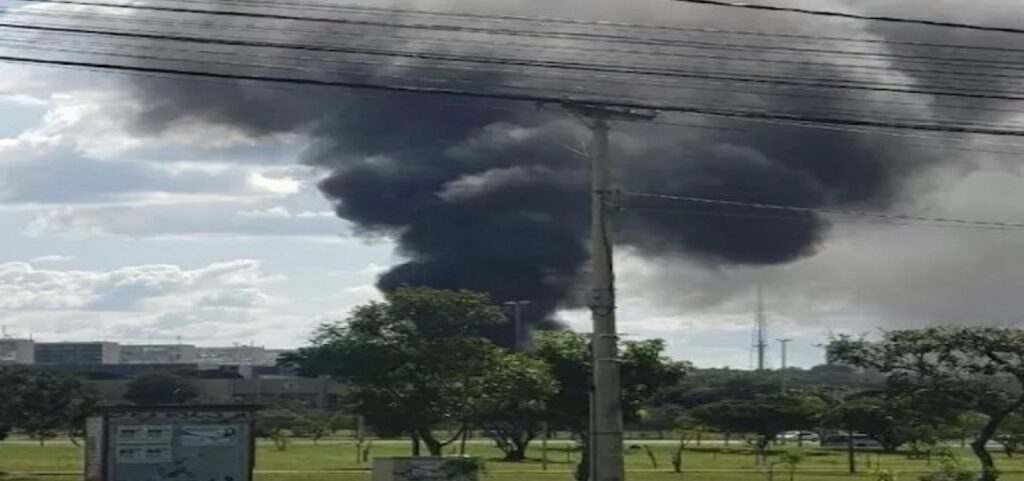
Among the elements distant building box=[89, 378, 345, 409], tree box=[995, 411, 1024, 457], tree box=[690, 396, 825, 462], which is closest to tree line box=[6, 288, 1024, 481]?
tree box=[995, 411, 1024, 457]

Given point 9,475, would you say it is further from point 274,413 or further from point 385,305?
point 274,413

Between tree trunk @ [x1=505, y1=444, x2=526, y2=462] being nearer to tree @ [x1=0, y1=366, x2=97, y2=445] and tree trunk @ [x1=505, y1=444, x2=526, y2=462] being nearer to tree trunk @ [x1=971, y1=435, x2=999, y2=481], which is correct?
tree @ [x1=0, y1=366, x2=97, y2=445]

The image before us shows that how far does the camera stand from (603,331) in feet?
87.5

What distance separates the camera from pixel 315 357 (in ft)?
162

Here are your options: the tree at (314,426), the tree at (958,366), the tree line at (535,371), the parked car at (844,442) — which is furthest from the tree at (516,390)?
the parked car at (844,442)

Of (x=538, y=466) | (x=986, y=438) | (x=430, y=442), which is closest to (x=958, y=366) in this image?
(x=986, y=438)

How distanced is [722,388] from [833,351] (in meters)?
105

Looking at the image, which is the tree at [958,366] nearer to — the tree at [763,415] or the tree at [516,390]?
the tree at [516,390]

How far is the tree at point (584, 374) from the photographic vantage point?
42.9 metres

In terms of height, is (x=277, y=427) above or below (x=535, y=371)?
below

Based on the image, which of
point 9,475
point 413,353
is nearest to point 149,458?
point 413,353

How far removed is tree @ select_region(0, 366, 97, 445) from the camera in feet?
222

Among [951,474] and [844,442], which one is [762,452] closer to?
[844,442]

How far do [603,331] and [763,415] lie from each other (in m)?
79.0
